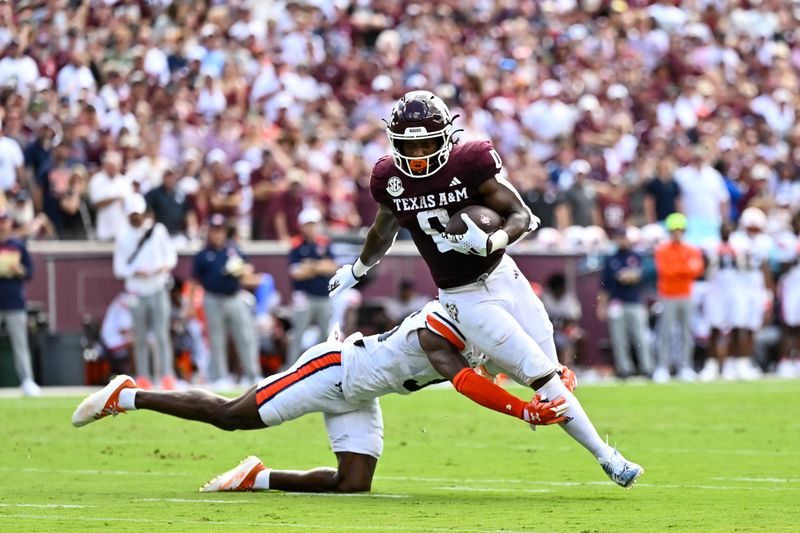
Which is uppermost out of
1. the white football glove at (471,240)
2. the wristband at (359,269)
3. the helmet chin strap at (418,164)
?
the helmet chin strap at (418,164)

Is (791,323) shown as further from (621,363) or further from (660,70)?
(660,70)

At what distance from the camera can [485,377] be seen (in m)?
8.23

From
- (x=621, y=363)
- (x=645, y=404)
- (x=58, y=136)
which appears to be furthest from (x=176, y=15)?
(x=645, y=404)

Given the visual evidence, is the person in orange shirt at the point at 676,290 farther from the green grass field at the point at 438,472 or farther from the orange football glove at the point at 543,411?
the orange football glove at the point at 543,411

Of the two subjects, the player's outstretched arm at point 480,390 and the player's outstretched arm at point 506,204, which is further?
the player's outstretched arm at point 506,204

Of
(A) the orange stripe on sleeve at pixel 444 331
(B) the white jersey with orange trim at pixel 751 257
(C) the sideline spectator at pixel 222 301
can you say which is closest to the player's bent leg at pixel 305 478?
(A) the orange stripe on sleeve at pixel 444 331

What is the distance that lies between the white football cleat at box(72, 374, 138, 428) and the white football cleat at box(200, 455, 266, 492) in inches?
26.4

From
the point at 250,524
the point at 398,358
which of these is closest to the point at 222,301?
the point at 398,358

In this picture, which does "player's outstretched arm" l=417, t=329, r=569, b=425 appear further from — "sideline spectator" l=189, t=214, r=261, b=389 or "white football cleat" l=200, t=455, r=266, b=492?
"sideline spectator" l=189, t=214, r=261, b=389

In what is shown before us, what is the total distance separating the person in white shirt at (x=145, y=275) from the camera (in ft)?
57.9

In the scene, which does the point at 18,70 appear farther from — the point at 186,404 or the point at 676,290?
the point at 186,404

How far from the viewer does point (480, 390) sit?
8008mm

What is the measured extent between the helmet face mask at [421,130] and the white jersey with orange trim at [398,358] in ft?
2.66

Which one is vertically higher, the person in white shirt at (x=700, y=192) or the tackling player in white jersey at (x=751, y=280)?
the person in white shirt at (x=700, y=192)
